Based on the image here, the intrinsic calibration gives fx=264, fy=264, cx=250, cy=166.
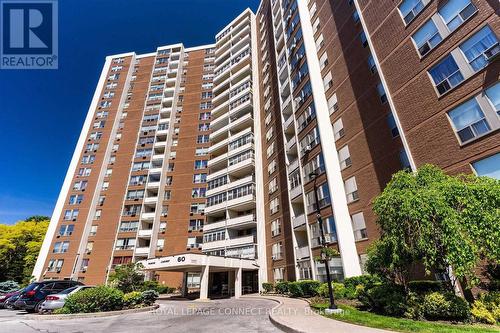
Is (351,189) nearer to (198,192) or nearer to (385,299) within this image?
(385,299)

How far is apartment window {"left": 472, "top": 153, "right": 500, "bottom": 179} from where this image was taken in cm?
1332

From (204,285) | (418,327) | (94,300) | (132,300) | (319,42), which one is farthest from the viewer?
(319,42)

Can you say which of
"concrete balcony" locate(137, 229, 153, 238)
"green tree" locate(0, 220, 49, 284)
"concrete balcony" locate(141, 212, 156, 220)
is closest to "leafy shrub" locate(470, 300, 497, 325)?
"concrete balcony" locate(137, 229, 153, 238)

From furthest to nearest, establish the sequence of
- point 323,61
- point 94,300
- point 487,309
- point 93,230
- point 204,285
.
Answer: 1. point 93,230
2. point 323,61
3. point 204,285
4. point 94,300
5. point 487,309

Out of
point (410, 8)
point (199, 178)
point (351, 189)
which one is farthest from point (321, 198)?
point (199, 178)

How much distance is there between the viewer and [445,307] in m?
10.4

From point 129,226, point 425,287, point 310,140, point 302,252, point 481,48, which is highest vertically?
point 310,140

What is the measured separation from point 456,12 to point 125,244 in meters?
52.0

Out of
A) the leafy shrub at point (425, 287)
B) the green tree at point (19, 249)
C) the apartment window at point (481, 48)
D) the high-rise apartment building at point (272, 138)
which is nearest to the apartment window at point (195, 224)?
the high-rise apartment building at point (272, 138)

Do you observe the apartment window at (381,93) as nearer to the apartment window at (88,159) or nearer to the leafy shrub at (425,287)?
the leafy shrub at (425,287)

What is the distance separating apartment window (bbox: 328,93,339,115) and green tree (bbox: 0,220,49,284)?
2362 inches

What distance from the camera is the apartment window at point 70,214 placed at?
165 feet

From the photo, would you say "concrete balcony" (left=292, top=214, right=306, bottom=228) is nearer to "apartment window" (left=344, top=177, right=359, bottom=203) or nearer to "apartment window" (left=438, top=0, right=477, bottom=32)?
"apartment window" (left=344, top=177, right=359, bottom=203)

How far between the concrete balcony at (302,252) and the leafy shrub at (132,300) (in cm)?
1638
